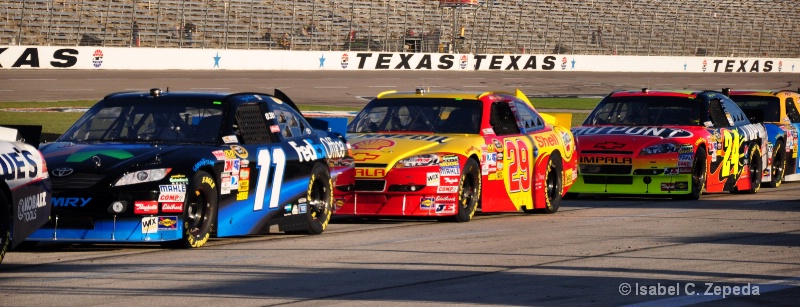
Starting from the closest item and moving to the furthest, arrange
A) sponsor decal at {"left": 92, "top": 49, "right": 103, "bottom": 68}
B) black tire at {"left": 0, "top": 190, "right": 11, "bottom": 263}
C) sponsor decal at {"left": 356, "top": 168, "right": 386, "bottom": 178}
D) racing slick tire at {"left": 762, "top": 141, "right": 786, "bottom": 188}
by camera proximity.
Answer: black tire at {"left": 0, "top": 190, "right": 11, "bottom": 263} < sponsor decal at {"left": 356, "top": 168, "right": 386, "bottom": 178} < racing slick tire at {"left": 762, "top": 141, "right": 786, "bottom": 188} < sponsor decal at {"left": 92, "top": 49, "right": 103, "bottom": 68}

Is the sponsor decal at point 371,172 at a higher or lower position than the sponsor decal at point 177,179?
lower

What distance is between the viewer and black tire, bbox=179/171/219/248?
395 inches

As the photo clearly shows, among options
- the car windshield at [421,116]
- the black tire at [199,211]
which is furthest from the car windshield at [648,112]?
the black tire at [199,211]

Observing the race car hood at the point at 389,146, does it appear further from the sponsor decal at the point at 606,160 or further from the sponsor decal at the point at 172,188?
the sponsor decal at the point at 606,160

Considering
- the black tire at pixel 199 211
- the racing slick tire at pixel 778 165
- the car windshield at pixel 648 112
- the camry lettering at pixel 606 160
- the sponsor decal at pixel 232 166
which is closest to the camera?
the black tire at pixel 199 211

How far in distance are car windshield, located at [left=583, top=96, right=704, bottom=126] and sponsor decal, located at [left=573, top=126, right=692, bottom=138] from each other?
1.22ft

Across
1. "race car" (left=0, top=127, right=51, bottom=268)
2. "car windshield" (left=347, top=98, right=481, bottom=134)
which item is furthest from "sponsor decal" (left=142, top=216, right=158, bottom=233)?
"car windshield" (left=347, top=98, right=481, bottom=134)

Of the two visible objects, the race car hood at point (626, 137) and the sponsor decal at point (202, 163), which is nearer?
the sponsor decal at point (202, 163)

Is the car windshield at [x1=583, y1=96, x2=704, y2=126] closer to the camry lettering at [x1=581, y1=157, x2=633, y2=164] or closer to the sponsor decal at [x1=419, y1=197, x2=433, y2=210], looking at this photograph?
the camry lettering at [x1=581, y1=157, x2=633, y2=164]

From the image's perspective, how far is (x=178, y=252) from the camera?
995 cm

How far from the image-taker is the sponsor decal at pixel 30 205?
8.68m

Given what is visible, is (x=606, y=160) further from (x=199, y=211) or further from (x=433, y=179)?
(x=199, y=211)

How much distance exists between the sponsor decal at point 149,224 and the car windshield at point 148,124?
1.07 m

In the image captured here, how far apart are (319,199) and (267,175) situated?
101 centimetres
